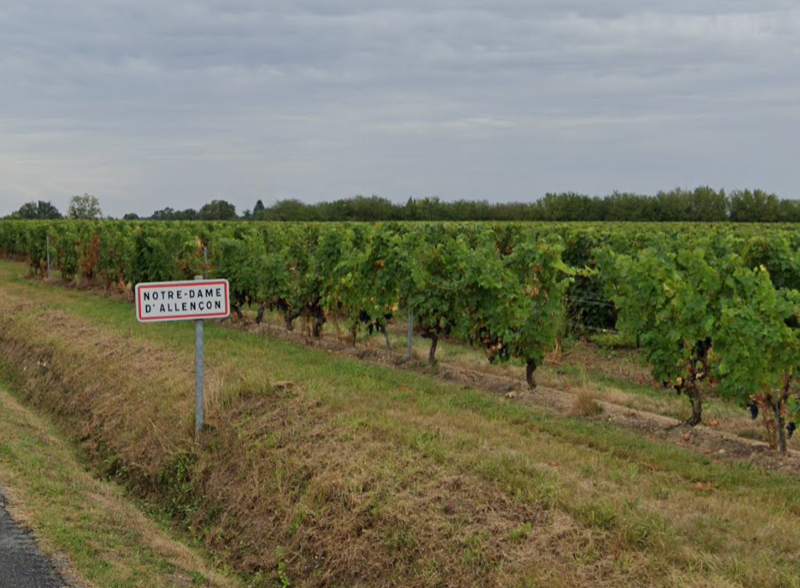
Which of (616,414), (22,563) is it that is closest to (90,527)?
(22,563)

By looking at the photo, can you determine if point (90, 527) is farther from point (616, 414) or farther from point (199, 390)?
point (616, 414)

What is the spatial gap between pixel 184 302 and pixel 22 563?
3059 millimetres

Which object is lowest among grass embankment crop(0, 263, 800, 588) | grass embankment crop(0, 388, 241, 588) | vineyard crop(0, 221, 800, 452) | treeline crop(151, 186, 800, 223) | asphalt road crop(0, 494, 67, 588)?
grass embankment crop(0, 388, 241, 588)

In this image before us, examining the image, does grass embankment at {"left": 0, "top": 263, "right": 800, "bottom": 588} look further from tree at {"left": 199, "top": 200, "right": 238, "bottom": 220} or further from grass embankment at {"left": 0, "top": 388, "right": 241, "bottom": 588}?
tree at {"left": 199, "top": 200, "right": 238, "bottom": 220}

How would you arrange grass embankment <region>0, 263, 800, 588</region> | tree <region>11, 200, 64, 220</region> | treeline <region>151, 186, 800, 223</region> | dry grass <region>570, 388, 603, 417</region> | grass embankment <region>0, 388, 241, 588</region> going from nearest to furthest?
grass embankment <region>0, 263, 800, 588</region>
grass embankment <region>0, 388, 241, 588</region>
dry grass <region>570, 388, 603, 417</region>
treeline <region>151, 186, 800, 223</region>
tree <region>11, 200, 64, 220</region>

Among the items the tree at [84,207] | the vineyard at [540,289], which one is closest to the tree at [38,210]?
the tree at [84,207]

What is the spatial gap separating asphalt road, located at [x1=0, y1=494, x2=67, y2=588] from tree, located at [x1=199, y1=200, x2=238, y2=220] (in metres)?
68.0

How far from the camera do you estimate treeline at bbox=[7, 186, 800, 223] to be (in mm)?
56438

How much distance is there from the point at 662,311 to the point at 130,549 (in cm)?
593

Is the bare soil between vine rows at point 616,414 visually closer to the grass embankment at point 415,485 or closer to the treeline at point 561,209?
the grass embankment at point 415,485

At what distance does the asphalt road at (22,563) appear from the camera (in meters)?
5.44

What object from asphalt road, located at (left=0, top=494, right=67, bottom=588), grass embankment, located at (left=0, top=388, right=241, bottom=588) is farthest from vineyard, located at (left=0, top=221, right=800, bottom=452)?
asphalt road, located at (left=0, top=494, right=67, bottom=588)

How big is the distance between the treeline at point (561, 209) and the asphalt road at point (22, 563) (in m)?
54.6

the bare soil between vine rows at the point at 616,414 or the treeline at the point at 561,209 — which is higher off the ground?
the treeline at the point at 561,209
